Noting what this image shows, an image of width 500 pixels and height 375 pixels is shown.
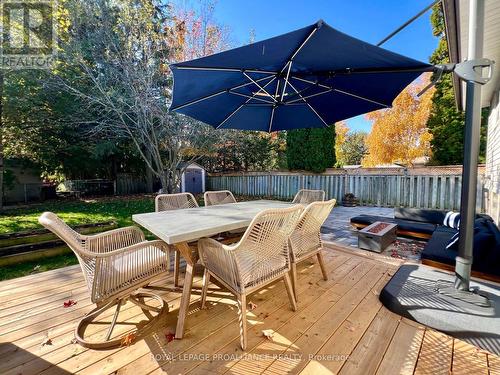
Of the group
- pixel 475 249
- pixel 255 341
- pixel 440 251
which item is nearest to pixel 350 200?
pixel 440 251

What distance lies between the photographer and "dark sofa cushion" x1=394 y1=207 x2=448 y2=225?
4.16 m

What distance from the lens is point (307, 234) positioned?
2312 mm

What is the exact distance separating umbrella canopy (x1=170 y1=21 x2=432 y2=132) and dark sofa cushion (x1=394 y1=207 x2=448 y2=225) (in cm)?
254

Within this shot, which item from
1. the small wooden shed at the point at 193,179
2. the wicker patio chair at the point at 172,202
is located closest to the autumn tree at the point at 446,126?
the wicker patio chair at the point at 172,202

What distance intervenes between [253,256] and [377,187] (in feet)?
22.8

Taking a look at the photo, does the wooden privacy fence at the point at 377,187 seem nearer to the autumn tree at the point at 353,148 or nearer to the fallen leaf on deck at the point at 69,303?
the fallen leaf on deck at the point at 69,303

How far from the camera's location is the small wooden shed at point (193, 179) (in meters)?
11.8

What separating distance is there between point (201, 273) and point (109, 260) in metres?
1.39

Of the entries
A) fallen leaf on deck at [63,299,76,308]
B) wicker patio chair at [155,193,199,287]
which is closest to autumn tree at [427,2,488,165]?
wicker patio chair at [155,193,199,287]

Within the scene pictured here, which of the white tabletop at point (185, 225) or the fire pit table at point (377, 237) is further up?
the white tabletop at point (185, 225)

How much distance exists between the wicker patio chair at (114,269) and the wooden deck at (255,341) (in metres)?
0.09

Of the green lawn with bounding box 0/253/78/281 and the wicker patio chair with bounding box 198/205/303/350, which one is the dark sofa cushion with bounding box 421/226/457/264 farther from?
the green lawn with bounding box 0/253/78/281

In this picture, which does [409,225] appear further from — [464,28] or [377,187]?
[377,187]

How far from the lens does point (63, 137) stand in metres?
9.00
